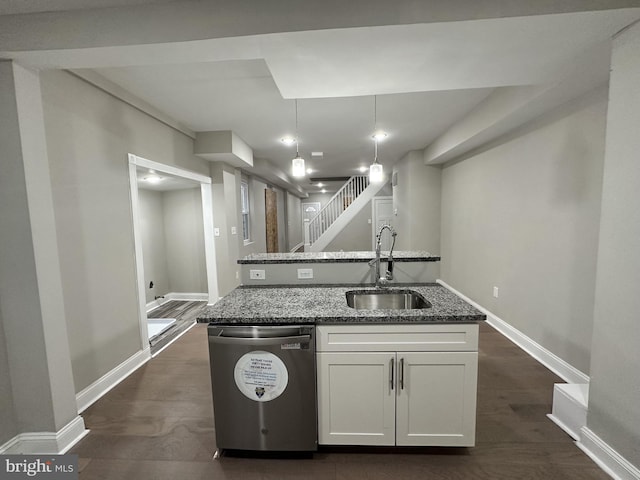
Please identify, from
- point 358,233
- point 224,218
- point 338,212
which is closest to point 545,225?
point 224,218

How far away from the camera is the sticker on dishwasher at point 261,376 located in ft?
5.18

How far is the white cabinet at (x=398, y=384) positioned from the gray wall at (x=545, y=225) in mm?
1445

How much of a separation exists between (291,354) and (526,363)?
249 centimetres

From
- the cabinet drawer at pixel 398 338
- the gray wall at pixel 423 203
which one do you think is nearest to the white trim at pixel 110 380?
the cabinet drawer at pixel 398 338

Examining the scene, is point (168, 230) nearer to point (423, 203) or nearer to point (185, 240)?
point (185, 240)

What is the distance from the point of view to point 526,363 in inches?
104

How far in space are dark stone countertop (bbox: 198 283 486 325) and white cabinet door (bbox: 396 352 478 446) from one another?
0.75 feet

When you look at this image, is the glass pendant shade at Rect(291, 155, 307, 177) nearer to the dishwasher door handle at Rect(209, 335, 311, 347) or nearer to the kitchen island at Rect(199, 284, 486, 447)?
the kitchen island at Rect(199, 284, 486, 447)

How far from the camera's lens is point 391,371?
159 cm

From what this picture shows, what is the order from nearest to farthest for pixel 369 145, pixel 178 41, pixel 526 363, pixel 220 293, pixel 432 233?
1. pixel 178 41
2. pixel 526 363
3. pixel 220 293
4. pixel 369 145
5. pixel 432 233

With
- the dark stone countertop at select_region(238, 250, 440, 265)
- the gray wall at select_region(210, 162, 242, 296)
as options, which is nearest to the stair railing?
the gray wall at select_region(210, 162, 242, 296)

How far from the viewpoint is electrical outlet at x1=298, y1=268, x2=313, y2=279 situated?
2283 millimetres

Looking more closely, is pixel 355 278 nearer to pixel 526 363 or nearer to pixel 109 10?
pixel 526 363

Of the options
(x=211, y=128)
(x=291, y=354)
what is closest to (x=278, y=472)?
(x=291, y=354)
